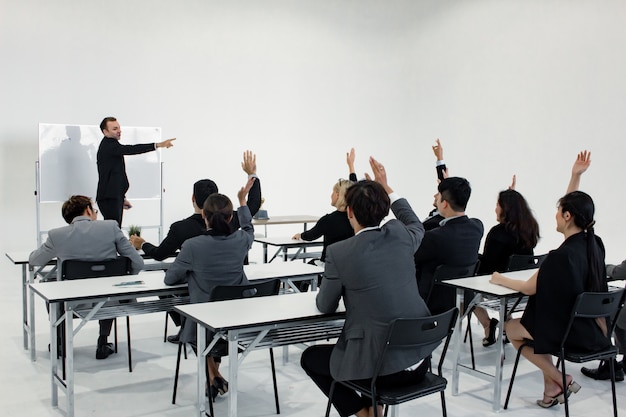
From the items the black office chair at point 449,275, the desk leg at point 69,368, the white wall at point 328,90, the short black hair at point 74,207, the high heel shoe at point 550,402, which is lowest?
the high heel shoe at point 550,402

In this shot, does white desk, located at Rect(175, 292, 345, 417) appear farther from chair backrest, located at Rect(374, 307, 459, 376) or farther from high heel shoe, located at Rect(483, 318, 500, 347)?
high heel shoe, located at Rect(483, 318, 500, 347)

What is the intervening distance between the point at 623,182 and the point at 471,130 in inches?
97.6

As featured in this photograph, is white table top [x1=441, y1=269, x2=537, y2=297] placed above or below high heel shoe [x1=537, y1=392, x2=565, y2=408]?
above

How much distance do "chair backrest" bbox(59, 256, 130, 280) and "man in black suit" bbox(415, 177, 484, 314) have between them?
181 centimetres

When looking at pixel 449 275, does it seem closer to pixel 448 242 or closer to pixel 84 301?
pixel 448 242

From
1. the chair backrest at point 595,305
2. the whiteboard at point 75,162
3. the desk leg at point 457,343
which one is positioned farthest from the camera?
the whiteboard at point 75,162

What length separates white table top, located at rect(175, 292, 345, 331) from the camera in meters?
2.49

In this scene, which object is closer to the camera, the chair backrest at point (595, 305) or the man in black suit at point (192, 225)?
the chair backrest at point (595, 305)

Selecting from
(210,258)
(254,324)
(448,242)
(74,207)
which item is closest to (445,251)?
(448,242)

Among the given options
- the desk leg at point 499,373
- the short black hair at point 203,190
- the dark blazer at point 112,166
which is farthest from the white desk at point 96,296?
the dark blazer at point 112,166

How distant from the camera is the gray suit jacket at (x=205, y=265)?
3.22m

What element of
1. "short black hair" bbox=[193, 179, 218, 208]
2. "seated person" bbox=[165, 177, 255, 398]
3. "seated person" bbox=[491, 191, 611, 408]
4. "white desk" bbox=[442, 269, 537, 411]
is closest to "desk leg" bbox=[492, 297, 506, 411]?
"white desk" bbox=[442, 269, 537, 411]

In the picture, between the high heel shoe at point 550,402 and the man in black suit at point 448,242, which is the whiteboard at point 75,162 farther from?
the high heel shoe at point 550,402

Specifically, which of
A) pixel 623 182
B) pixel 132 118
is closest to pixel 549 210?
pixel 623 182
